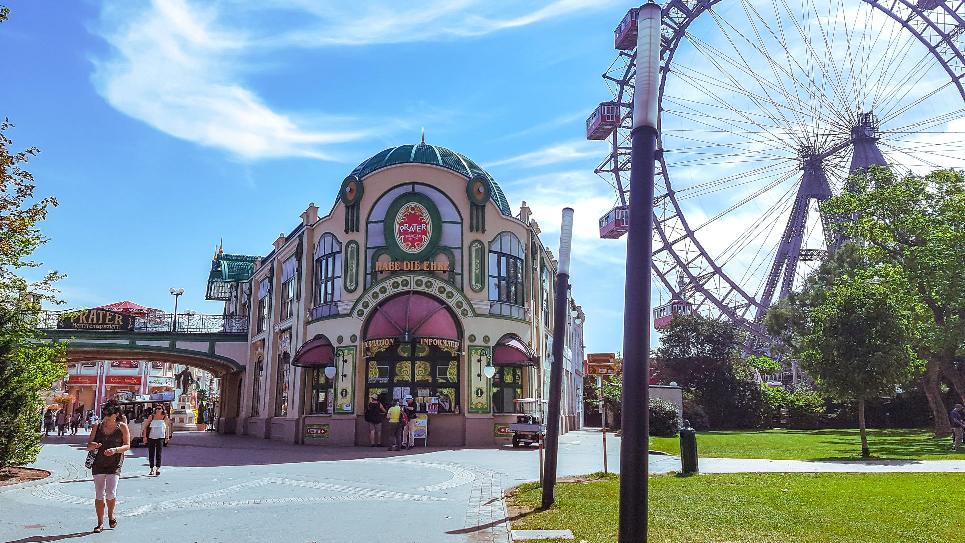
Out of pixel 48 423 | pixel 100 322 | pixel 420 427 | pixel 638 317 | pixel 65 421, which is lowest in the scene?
pixel 48 423

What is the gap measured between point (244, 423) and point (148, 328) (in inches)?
287

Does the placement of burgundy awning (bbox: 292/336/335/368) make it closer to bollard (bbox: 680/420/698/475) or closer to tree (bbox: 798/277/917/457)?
bollard (bbox: 680/420/698/475)

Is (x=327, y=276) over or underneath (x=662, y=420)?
over

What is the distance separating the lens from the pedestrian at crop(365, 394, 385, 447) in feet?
90.8

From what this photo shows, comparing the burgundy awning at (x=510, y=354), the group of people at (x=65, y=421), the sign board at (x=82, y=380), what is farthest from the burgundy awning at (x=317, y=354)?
the sign board at (x=82, y=380)

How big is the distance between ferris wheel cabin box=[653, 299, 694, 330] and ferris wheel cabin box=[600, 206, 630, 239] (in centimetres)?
561

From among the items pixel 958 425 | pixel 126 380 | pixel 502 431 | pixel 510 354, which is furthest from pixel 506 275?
pixel 126 380

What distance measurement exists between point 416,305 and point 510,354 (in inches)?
162

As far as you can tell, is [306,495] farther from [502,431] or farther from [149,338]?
[149,338]

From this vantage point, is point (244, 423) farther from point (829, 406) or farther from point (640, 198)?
point (640, 198)

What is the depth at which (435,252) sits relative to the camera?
30500 millimetres

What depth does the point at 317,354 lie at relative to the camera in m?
30.6

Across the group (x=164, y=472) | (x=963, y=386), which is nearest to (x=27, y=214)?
(x=164, y=472)

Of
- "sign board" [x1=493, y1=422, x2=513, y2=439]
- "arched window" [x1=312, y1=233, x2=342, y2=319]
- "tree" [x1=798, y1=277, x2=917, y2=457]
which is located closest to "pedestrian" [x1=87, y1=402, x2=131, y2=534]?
"sign board" [x1=493, y1=422, x2=513, y2=439]
